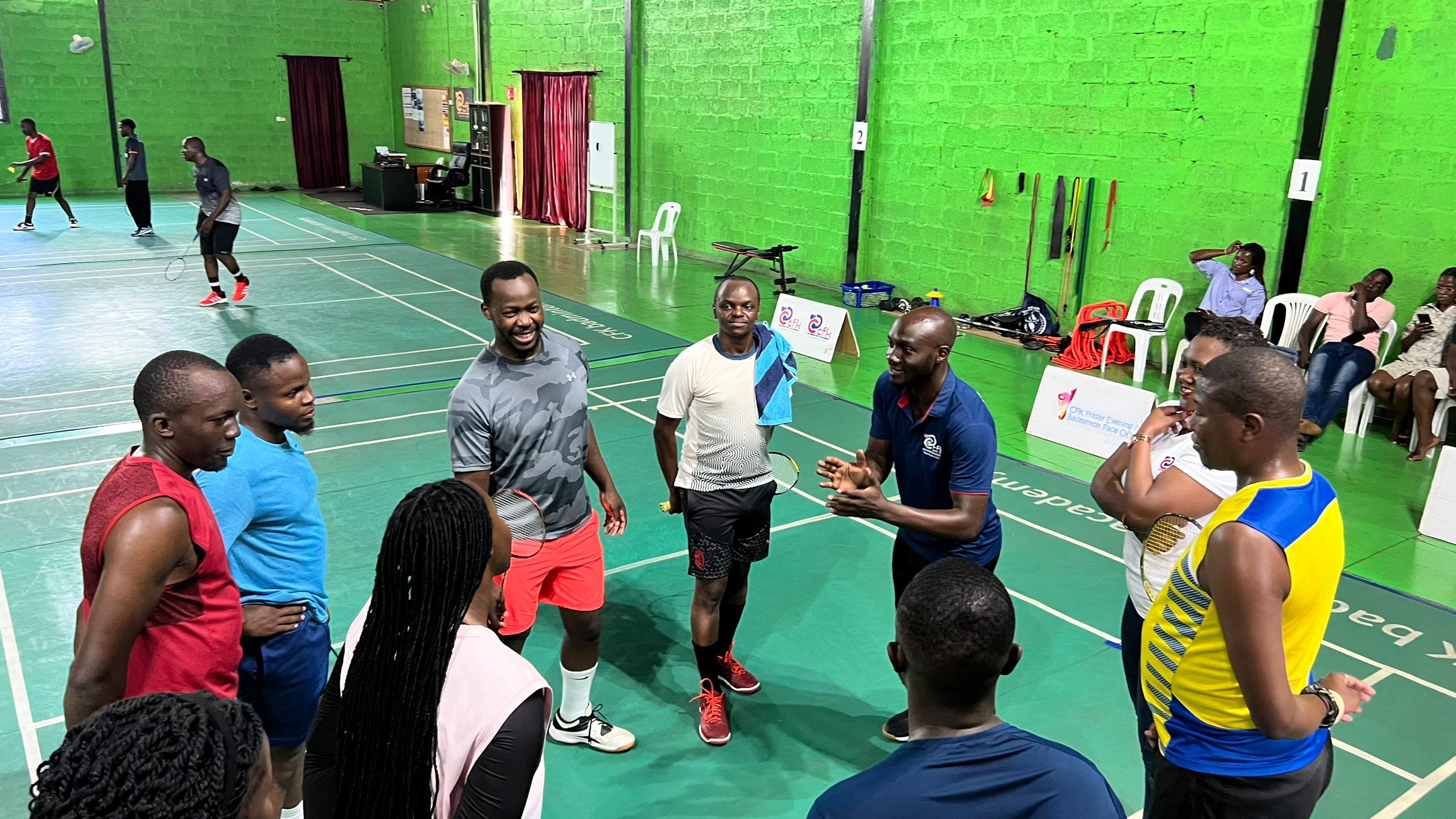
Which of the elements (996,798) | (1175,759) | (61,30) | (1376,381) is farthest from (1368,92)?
(61,30)

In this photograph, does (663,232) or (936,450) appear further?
(663,232)

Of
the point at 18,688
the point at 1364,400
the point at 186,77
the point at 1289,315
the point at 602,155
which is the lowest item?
the point at 18,688

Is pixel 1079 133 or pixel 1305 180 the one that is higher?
pixel 1079 133

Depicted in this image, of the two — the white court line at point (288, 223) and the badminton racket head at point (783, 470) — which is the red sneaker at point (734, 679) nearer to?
the badminton racket head at point (783, 470)

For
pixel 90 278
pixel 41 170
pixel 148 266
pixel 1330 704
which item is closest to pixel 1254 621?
pixel 1330 704

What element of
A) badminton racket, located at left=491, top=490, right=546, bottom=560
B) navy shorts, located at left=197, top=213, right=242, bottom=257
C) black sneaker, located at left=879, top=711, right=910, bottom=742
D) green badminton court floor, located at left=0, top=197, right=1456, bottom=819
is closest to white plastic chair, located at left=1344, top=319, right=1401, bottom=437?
green badminton court floor, located at left=0, top=197, right=1456, bottom=819

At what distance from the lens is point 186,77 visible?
992 inches

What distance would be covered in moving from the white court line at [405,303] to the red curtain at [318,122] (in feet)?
39.6

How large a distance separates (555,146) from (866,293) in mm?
9957

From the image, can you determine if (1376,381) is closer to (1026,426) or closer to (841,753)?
(1026,426)

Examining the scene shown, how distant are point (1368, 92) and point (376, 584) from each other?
10876 mm

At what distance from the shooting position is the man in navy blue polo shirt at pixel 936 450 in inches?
152

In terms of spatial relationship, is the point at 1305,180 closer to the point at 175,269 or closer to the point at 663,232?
the point at 663,232

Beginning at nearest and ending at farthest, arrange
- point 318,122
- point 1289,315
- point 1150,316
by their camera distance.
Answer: point 1289,315, point 1150,316, point 318,122
